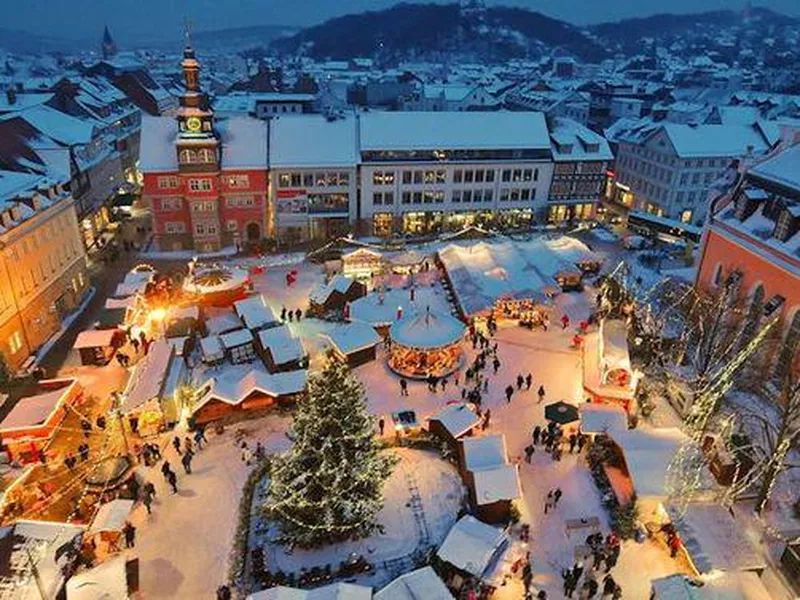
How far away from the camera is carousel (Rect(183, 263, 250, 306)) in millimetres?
42406

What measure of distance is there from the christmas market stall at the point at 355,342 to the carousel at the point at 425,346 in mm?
1440

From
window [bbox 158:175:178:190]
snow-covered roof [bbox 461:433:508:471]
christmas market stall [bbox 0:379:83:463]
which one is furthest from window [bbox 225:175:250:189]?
snow-covered roof [bbox 461:433:508:471]

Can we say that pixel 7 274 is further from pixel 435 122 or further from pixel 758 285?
pixel 758 285

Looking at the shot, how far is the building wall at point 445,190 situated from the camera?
5769cm

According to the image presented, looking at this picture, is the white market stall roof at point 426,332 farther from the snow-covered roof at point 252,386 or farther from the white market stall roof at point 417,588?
the white market stall roof at point 417,588

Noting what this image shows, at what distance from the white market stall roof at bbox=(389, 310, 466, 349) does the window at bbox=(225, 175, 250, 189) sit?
25470 millimetres

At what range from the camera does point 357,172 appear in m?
56.6

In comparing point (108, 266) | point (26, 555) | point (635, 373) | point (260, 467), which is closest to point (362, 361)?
point (260, 467)

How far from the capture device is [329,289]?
4294cm

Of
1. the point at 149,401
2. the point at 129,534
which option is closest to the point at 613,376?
the point at 149,401

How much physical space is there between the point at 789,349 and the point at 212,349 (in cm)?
3355

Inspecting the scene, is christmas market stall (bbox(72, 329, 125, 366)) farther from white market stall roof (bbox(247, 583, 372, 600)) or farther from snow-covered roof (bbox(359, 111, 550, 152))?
snow-covered roof (bbox(359, 111, 550, 152))

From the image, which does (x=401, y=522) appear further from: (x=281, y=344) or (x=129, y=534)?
(x=281, y=344)

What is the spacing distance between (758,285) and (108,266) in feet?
166
